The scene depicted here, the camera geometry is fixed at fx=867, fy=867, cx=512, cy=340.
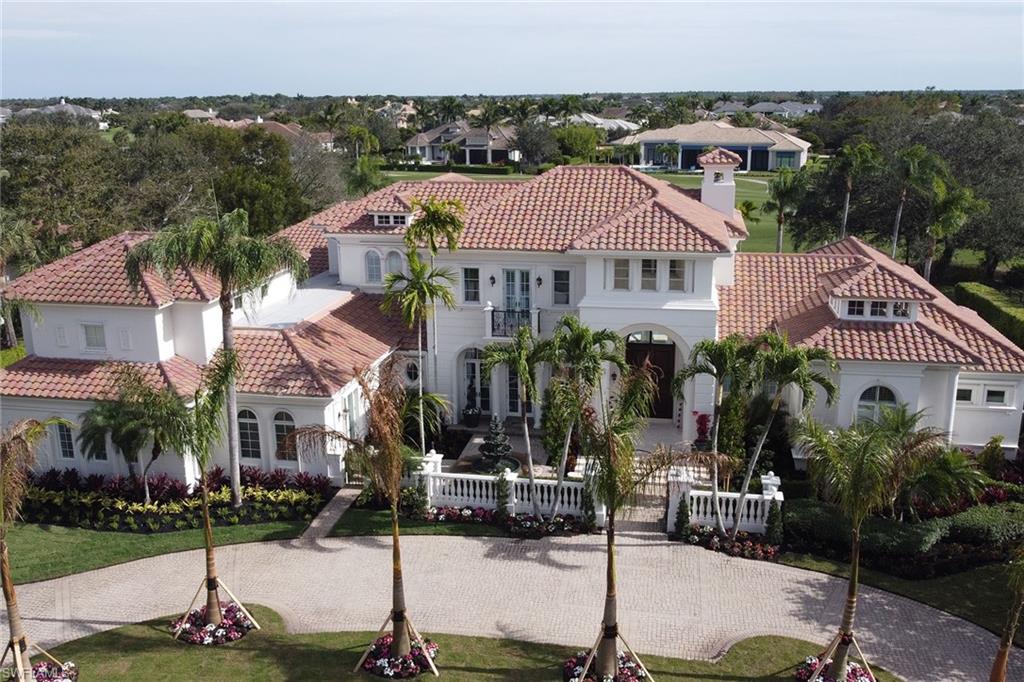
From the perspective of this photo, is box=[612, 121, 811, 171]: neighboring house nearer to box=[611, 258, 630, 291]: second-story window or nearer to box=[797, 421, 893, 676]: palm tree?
box=[611, 258, 630, 291]: second-story window

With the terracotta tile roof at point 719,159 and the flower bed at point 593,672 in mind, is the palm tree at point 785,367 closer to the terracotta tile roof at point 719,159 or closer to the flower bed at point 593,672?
the flower bed at point 593,672

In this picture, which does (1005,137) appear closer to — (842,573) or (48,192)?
(842,573)

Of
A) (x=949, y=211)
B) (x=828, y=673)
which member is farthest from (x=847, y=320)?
(x=949, y=211)

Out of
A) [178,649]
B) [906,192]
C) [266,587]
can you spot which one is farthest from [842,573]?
[906,192]

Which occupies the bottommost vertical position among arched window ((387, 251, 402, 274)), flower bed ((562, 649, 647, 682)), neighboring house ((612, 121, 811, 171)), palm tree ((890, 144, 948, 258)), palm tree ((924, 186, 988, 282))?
flower bed ((562, 649, 647, 682))

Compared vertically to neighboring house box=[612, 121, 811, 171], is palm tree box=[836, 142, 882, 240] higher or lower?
lower

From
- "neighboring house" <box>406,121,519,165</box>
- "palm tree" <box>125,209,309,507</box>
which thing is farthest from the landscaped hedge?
"neighboring house" <box>406,121,519,165</box>

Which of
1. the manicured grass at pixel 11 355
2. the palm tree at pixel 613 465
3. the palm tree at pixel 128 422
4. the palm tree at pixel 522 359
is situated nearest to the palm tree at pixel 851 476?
the palm tree at pixel 613 465

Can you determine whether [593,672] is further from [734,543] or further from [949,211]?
[949,211]
